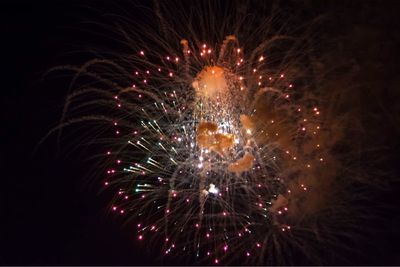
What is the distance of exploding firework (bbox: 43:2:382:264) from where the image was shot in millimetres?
4730

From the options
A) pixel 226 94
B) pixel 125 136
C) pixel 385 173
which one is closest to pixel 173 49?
pixel 226 94

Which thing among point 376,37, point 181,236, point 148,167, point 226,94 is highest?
point 376,37

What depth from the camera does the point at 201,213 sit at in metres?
4.77

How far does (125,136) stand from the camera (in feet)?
16.3

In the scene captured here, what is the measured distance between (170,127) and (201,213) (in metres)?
1.08

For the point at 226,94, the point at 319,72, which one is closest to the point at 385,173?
the point at 319,72

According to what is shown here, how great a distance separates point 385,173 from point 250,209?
183 centimetres

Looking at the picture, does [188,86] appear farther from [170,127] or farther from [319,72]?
[319,72]

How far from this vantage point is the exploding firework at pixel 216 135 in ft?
15.5

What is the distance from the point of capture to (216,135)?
15.0ft

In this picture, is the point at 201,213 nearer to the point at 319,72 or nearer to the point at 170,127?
the point at 170,127

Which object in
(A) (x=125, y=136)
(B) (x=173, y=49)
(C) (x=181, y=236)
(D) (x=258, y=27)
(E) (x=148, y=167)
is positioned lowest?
(C) (x=181, y=236)

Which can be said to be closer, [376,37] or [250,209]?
[250,209]

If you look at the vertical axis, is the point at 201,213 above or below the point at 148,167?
below
